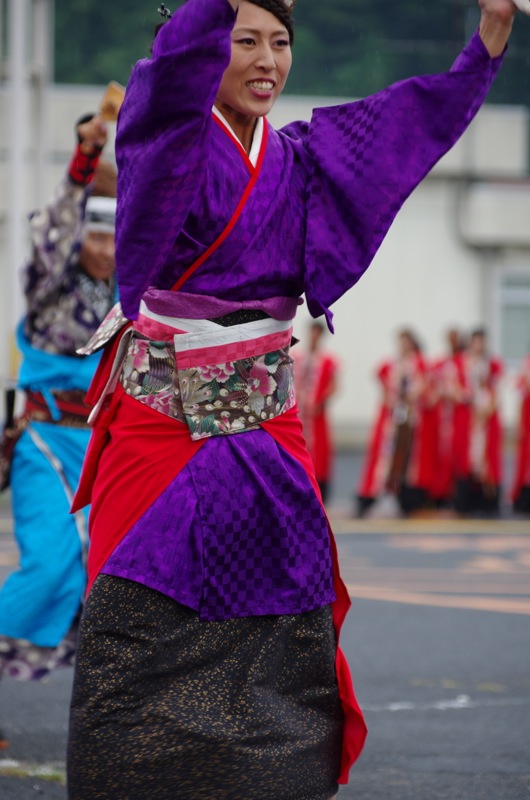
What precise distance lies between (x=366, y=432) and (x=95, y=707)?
1961cm

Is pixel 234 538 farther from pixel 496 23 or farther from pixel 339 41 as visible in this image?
pixel 339 41

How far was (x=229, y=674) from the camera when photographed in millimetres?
3139

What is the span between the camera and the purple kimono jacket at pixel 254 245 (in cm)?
299

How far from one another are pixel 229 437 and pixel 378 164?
0.65 m

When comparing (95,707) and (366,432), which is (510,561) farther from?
(366,432)

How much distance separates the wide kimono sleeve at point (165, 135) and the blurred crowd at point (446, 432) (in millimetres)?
10255

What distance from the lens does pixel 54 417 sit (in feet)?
16.4

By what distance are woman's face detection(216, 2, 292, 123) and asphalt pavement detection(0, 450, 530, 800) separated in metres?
1.42

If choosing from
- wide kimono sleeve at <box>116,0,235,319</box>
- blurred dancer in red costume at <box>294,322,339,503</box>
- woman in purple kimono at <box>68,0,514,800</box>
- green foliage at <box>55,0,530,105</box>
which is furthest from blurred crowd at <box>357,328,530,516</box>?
wide kimono sleeve at <box>116,0,235,319</box>

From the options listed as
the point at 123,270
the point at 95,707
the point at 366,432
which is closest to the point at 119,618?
the point at 95,707

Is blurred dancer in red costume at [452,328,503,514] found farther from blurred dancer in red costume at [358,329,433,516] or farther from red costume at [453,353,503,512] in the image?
blurred dancer in red costume at [358,329,433,516]

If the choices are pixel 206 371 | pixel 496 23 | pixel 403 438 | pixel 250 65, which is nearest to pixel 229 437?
pixel 206 371

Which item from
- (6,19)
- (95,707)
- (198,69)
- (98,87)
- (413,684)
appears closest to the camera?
(198,69)

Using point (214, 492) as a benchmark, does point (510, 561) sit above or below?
below
